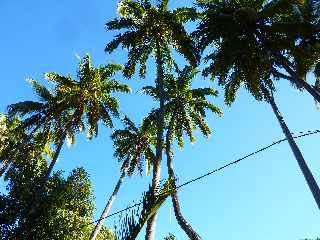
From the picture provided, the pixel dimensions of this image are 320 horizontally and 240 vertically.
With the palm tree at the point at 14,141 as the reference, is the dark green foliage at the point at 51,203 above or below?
below

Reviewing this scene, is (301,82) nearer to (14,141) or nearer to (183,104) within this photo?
(183,104)

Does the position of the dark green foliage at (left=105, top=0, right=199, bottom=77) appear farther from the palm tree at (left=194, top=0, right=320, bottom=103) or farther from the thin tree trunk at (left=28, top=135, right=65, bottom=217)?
the thin tree trunk at (left=28, top=135, right=65, bottom=217)

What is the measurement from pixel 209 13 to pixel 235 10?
133 centimetres

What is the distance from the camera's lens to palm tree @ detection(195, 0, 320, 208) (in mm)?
20859

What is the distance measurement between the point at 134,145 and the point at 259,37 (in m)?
12.0

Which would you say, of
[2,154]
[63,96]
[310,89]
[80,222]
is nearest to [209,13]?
→ [310,89]

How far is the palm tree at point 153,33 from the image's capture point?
23812 millimetres

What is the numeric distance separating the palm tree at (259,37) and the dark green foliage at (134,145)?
8.39 m

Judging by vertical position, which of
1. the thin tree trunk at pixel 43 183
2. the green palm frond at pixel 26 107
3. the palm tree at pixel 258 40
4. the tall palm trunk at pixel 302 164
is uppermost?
the green palm frond at pixel 26 107

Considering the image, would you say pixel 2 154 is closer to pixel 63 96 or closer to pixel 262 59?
pixel 63 96

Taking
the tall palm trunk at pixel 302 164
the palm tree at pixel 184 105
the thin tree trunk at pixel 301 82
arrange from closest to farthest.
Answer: the tall palm trunk at pixel 302 164, the thin tree trunk at pixel 301 82, the palm tree at pixel 184 105

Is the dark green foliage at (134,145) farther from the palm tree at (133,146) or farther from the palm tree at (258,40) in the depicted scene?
the palm tree at (258,40)

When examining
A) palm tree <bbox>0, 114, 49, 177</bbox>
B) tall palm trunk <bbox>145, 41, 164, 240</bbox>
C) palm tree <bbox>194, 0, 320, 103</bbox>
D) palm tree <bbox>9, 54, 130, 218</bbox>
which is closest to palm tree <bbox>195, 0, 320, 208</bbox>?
palm tree <bbox>194, 0, 320, 103</bbox>

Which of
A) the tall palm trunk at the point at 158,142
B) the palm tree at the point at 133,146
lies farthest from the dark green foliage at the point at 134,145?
the tall palm trunk at the point at 158,142
